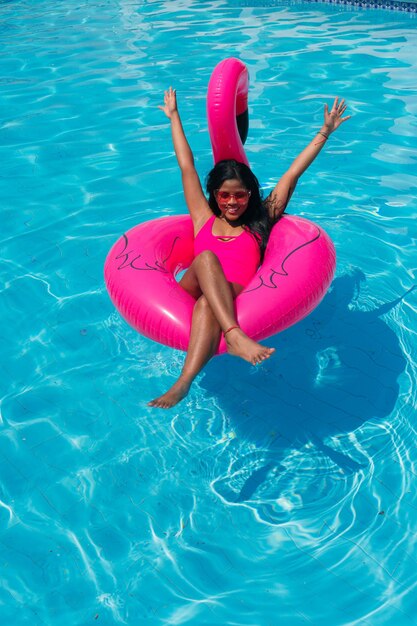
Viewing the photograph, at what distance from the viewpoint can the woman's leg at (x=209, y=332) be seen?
2896mm

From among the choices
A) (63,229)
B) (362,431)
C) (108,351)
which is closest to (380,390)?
(362,431)

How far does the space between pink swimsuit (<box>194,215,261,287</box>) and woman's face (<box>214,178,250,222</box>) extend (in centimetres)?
13

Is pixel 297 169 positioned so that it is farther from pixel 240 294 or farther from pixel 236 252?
pixel 240 294

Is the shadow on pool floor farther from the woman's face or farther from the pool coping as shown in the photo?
the pool coping

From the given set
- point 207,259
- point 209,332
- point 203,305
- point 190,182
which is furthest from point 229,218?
point 209,332

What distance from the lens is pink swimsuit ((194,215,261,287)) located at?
11.8 ft

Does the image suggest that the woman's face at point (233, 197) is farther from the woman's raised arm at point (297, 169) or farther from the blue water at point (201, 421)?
the blue water at point (201, 421)

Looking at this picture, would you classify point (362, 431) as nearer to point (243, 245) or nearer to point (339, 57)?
point (243, 245)

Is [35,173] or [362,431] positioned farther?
[35,173]

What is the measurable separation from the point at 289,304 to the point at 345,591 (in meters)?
1.22

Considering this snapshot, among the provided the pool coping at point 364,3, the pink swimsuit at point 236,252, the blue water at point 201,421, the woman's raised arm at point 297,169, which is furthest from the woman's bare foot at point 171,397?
the pool coping at point 364,3

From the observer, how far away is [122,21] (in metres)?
11.0

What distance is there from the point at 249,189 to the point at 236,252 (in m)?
0.34

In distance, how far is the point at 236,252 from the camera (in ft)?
12.0
